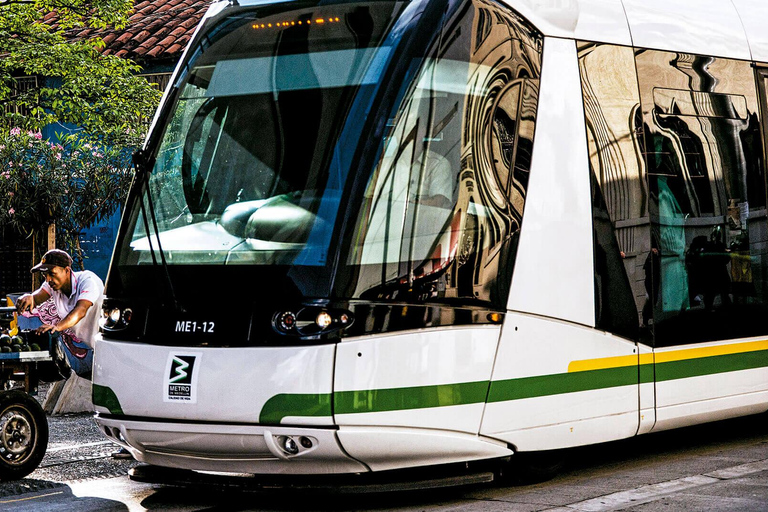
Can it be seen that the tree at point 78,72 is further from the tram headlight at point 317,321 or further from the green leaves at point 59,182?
the tram headlight at point 317,321

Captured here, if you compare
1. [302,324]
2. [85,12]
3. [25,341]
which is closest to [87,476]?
[25,341]

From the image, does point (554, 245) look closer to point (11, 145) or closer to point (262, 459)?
point (262, 459)

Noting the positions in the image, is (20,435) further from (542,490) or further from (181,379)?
(542,490)

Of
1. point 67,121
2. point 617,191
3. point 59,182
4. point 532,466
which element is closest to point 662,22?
point 617,191

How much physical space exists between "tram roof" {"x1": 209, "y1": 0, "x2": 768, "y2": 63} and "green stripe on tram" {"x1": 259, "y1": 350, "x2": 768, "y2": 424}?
1932 mm

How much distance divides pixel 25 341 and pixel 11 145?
30.6 ft

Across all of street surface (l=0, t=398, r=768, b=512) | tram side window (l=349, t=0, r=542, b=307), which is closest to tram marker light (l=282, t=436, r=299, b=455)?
street surface (l=0, t=398, r=768, b=512)

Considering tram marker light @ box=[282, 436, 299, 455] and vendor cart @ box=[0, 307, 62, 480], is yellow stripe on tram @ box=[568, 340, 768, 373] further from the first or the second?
vendor cart @ box=[0, 307, 62, 480]

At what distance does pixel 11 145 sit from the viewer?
17844 mm

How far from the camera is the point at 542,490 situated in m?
6.82

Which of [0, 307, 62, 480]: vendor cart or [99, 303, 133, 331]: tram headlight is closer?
[99, 303, 133, 331]: tram headlight

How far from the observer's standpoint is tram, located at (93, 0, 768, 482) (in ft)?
19.8

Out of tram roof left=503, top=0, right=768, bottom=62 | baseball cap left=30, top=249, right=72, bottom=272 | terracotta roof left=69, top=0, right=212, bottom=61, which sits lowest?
baseball cap left=30, top=249, right=72, bottom=272

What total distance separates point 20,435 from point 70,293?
7.18ft
